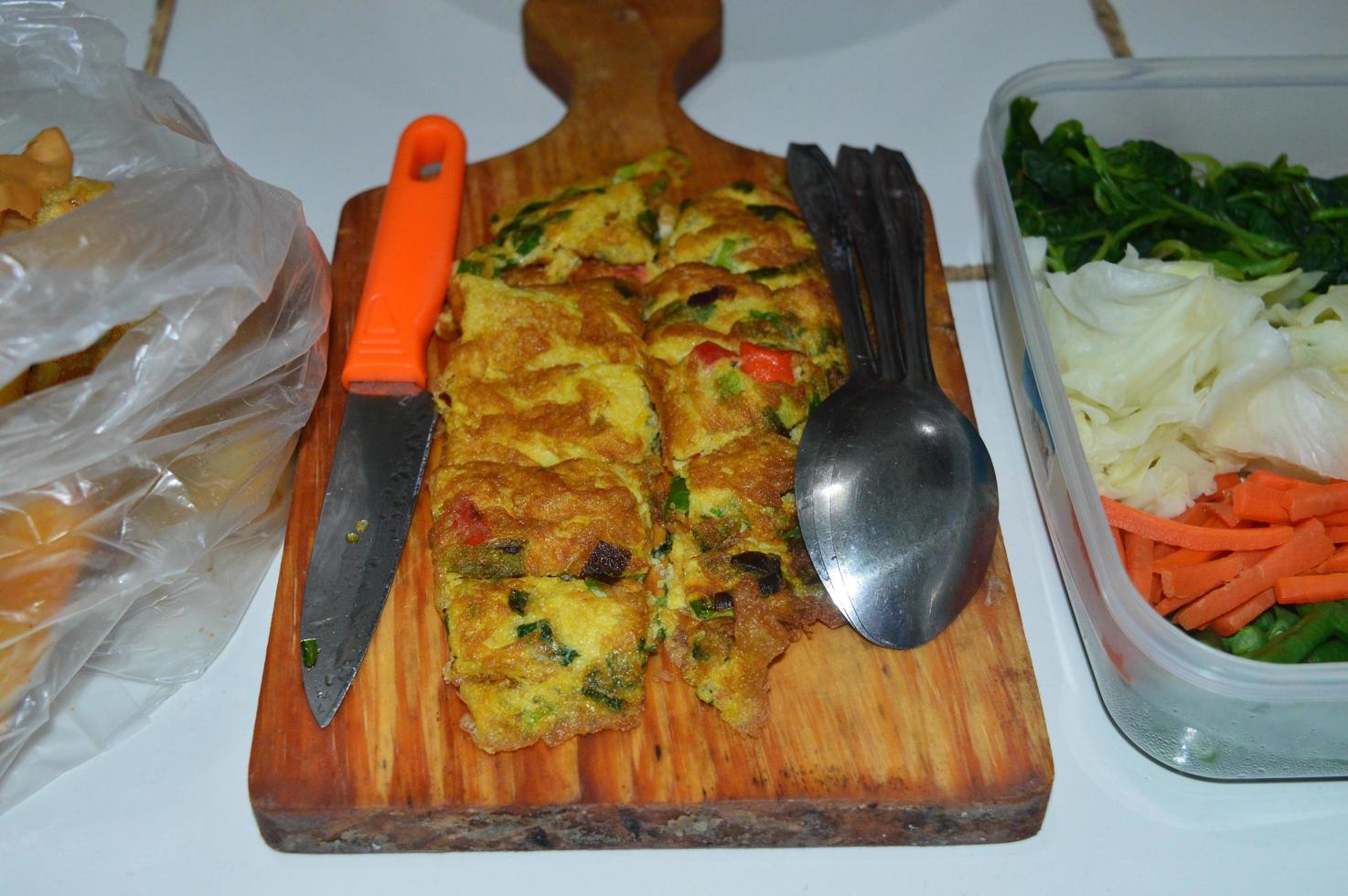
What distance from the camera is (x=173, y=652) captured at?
6.09ft

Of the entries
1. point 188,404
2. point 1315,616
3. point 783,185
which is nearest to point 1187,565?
point 1315,616

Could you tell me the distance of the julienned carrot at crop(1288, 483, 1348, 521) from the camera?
5.95ft

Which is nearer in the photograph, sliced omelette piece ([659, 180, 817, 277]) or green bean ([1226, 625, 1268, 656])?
green bean ([1226, 625, 1268, 656])

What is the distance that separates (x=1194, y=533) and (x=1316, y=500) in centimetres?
20

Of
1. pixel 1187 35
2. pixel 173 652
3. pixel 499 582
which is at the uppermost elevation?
pixel 1187 35

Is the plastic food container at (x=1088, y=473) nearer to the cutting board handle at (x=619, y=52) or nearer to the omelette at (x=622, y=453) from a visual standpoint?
the omelette at (x=622, y=453)

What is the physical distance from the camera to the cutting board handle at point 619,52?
2.45m

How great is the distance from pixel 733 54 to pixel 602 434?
1.48 metres

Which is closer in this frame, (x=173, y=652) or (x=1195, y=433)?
(x=173, y=652)

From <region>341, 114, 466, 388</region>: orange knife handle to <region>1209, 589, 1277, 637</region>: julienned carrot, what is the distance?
4.65 ft

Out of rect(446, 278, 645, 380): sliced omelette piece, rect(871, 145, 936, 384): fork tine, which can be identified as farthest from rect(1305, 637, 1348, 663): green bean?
rect(446, 278, 645, 380): sliced omelette piece

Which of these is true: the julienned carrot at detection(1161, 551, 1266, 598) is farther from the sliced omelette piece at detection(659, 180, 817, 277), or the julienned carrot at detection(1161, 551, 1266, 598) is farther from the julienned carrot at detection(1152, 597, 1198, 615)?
the sliced omelette piece at detection(659, 180, 817, 277)

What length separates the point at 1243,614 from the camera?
1797 millimetres

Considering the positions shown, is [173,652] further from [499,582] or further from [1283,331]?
[1283,331]
